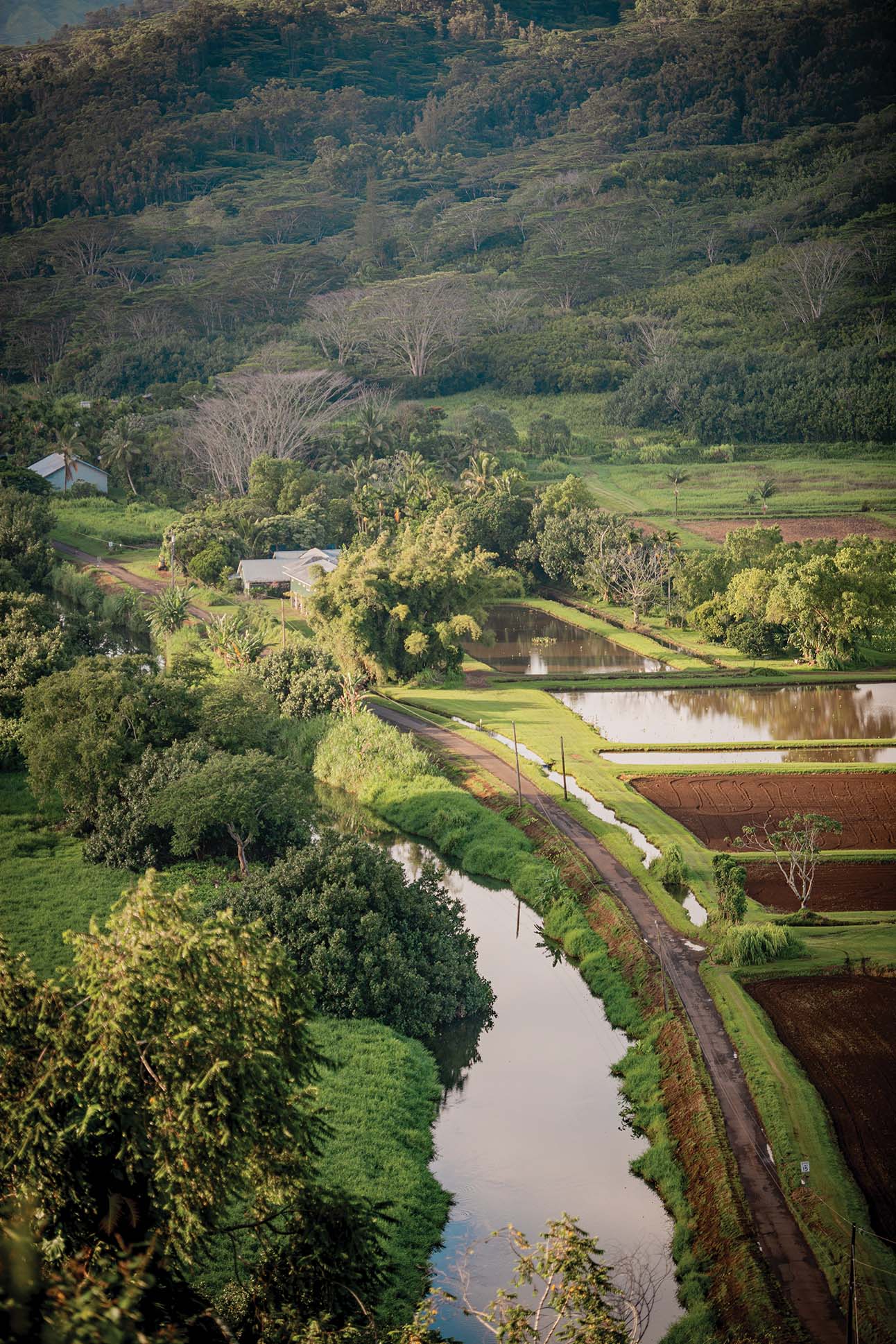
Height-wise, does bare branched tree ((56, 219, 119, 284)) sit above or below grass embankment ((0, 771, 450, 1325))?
below

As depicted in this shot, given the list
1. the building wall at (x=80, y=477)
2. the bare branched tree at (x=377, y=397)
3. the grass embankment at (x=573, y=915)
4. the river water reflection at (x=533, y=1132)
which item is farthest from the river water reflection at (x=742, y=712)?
the bare branched tree at (x=377, y=397)

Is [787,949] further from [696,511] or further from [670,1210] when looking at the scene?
[696,511]

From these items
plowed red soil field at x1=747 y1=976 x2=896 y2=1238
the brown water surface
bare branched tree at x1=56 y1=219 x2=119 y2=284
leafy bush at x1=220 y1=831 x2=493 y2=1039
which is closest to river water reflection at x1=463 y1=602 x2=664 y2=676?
the brown water surface

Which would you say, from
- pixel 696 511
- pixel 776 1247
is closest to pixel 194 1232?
pixel 776 1247

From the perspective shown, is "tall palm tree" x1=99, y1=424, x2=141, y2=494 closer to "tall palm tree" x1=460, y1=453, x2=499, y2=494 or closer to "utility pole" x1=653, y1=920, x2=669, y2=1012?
"tall palm tree" x1=460, y1=453, x2=499, y2=494

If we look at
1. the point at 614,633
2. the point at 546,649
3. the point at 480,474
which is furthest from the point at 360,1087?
the point at 480,474

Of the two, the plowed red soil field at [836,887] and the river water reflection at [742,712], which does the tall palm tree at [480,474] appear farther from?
the plowed red soil field at [836,887]
